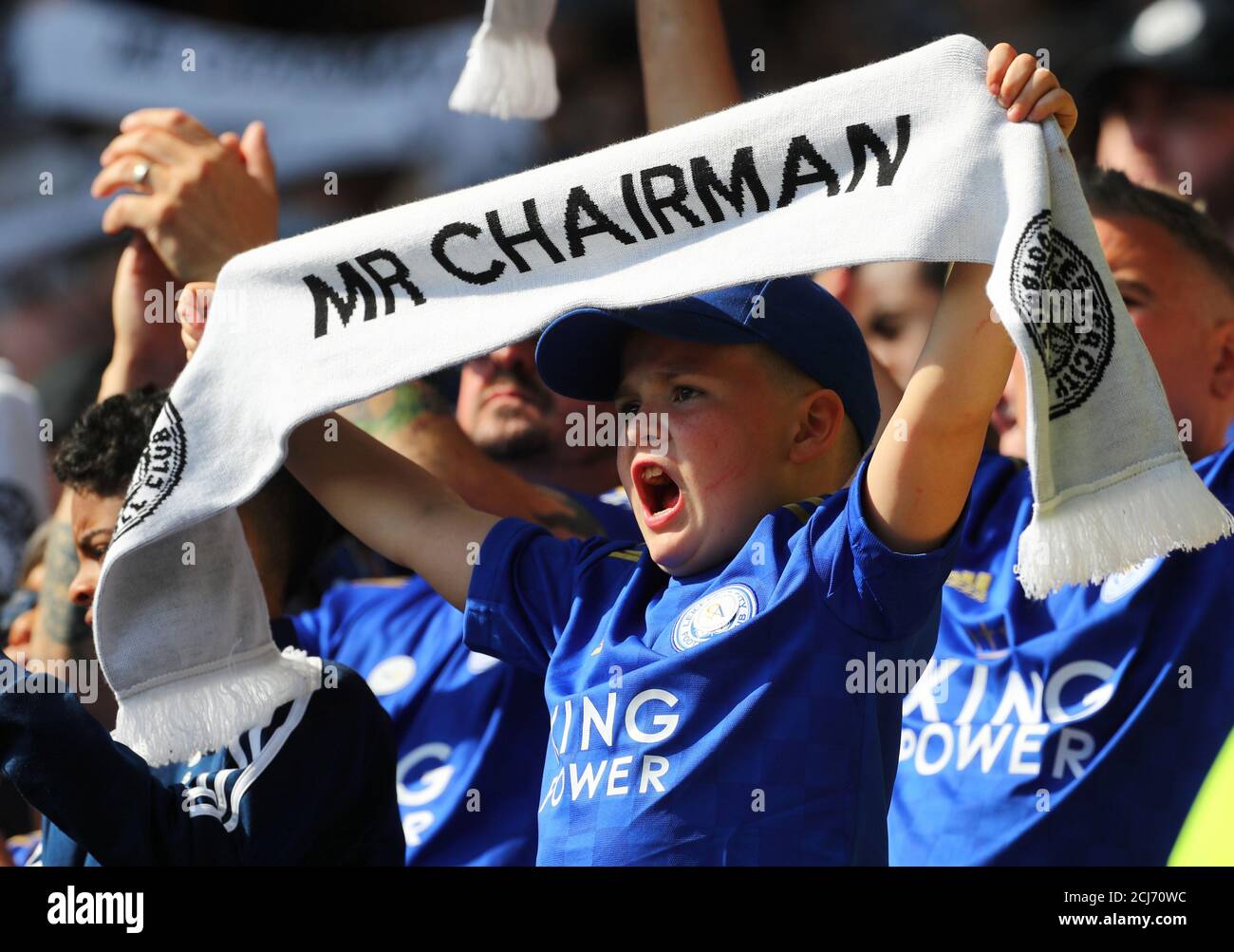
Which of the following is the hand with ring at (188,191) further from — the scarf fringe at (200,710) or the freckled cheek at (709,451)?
the freckled cheek at (709,451)

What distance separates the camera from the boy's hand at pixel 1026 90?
169 centimetres

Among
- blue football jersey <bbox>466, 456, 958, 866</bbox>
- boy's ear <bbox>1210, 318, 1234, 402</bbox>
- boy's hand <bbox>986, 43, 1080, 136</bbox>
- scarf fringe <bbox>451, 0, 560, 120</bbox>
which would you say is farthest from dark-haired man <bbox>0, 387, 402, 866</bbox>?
boy's ear <bbox>1210, 318, 1234, 402</bbox>

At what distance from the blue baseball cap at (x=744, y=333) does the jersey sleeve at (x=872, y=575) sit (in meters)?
0.24

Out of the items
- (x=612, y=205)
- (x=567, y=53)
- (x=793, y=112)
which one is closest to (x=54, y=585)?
(x=612, y=205)

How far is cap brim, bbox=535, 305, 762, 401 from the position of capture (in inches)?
75.3

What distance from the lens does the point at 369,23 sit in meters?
5.45

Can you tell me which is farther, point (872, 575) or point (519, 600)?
point (519, 600)

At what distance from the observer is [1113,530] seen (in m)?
1.60

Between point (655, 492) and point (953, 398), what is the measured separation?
40 cm

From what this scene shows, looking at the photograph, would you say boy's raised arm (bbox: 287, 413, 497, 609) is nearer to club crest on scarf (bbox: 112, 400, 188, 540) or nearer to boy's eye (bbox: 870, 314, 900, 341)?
club crest on scarf (bbox: 112, 400, 188, 540)

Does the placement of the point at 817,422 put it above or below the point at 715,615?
above

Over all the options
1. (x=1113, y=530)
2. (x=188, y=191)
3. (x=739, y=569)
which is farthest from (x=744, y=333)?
(x=188, y=191)

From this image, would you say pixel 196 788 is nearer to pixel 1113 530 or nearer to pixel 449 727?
pixel 449 727

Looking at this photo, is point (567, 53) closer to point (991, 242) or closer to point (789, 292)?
point (789, 292)
